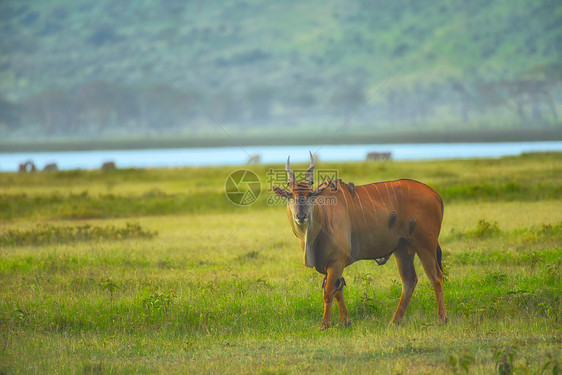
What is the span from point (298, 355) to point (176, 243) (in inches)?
414

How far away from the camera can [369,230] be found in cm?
1051

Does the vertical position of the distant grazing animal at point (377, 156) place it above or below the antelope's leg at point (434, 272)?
above

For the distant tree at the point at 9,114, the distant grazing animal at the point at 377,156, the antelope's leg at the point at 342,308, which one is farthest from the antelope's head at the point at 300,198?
the distant tree at the point at 9,114

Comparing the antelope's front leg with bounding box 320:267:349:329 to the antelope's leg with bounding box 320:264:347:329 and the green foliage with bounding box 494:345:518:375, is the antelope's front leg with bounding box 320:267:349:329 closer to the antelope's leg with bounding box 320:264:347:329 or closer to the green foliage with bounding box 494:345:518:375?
the antelope's leg with bounding box 320:264:347:329

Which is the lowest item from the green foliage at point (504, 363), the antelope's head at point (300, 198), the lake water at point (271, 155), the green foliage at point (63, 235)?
the green foliage at point (504, 363)

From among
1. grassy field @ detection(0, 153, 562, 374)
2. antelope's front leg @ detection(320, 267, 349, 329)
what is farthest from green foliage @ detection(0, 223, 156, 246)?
antelope's front leg @ detection(320, 267, 349, 329)

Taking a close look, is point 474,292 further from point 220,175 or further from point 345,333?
point 220,175

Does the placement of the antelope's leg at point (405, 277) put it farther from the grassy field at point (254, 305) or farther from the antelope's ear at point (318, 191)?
→ the antelope's ear at point (318, 191)

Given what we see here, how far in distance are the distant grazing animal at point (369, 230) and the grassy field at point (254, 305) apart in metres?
0.74

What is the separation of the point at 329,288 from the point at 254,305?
1819 millimetres

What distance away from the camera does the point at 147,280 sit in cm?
1329

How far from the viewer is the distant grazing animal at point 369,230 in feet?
33.2

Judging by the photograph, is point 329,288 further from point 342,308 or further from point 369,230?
point 369,230

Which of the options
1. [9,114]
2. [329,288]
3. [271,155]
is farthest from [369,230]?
[9,114]
